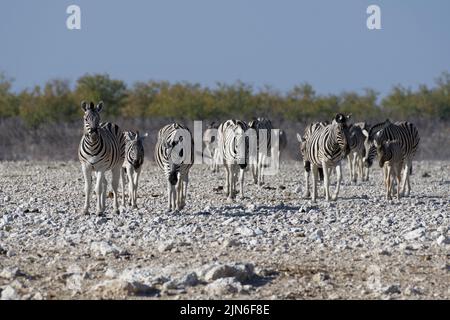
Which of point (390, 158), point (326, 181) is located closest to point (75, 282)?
point (326, 181)

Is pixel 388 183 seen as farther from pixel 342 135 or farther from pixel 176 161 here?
pixel 176 161

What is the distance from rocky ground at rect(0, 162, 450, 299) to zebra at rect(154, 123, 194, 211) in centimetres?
30

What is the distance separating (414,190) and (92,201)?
A: 28.5ft

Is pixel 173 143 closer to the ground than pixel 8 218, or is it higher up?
higher up

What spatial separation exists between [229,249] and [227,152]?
31.1 ft

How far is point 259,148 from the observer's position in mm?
26797

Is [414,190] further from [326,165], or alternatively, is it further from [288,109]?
[288,109]

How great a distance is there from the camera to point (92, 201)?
20.2 metres

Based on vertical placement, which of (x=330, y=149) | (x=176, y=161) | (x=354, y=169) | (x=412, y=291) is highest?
(x=330, y=149)

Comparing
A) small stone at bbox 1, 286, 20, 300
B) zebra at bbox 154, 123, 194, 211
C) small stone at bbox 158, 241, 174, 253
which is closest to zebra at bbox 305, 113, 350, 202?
zebra at bbox 154, 123, 194, 211

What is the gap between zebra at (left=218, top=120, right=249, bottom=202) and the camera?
21.4 meters

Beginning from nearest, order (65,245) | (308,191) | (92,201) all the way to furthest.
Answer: (65,245) < (92,201) < (308,191)

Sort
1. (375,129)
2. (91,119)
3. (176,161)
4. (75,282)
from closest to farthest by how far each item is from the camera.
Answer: (75,282) → (91,119) → (176,161) → (375,129)
